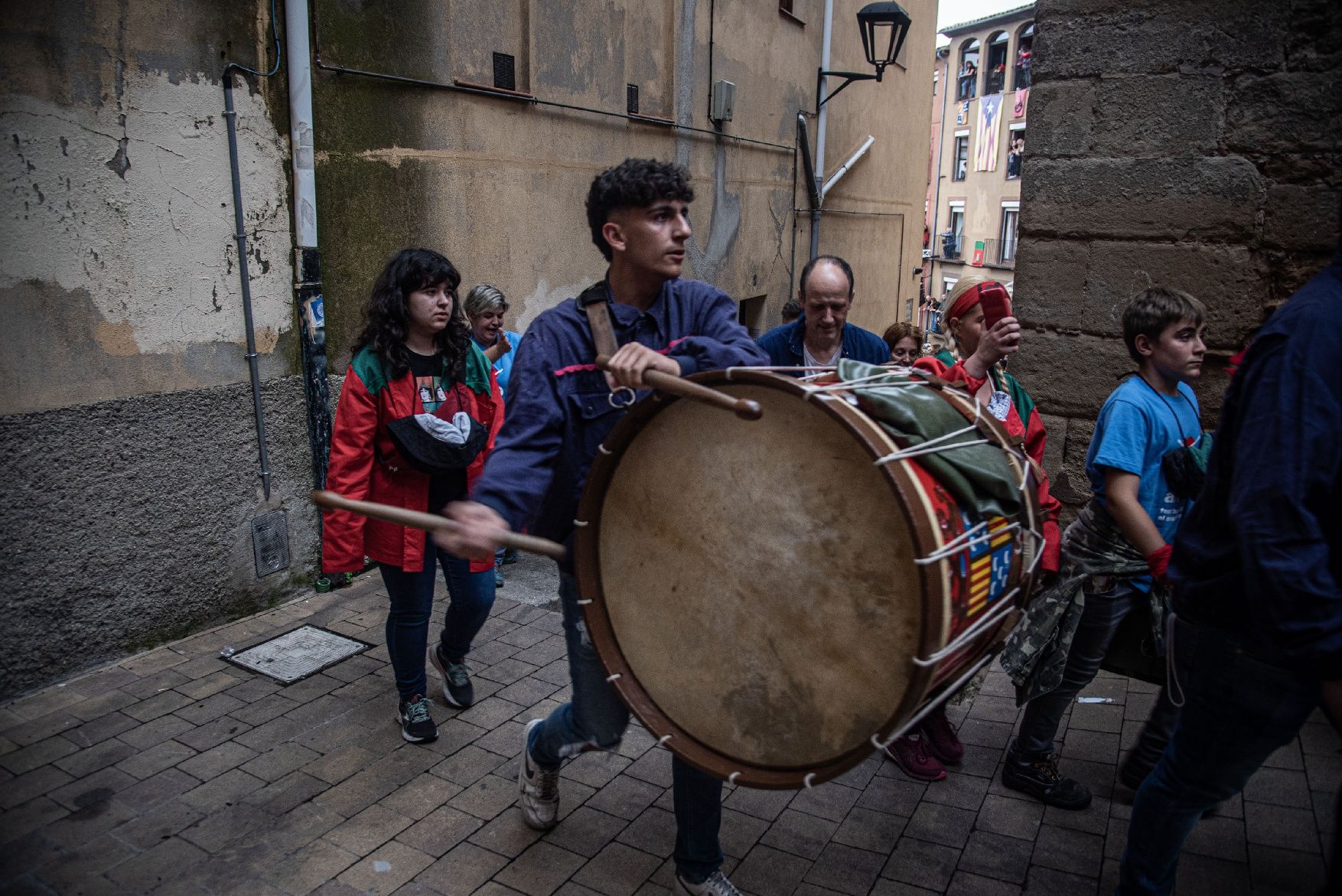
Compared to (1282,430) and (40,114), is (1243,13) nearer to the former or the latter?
(1282,430)

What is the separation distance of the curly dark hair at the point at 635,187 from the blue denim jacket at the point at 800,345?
1.32 metres

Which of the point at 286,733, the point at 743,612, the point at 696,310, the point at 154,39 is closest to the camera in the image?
the point at 743,612

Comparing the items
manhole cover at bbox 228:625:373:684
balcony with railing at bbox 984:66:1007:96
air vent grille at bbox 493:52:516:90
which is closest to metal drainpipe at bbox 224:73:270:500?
manhole cover at bbox 228:625:373:684

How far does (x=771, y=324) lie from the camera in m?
11.2

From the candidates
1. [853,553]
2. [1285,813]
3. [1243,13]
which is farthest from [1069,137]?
[853,553]

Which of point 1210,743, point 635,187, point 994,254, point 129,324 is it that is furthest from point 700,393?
point 994,254

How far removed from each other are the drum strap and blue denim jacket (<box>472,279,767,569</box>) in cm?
3

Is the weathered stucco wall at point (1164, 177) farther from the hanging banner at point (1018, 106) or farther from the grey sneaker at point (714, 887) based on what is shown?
the hanging banner at point (1018, 106)

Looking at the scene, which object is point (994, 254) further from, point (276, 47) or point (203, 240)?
point (203, 240)

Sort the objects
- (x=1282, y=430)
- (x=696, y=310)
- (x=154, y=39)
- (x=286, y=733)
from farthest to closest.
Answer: (x=154, y=39) → (x=286, y=733) → (x=696, y=310) → (x=1282, y=430)

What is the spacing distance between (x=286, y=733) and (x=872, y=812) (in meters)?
2.22

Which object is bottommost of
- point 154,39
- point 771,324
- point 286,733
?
point 286,733

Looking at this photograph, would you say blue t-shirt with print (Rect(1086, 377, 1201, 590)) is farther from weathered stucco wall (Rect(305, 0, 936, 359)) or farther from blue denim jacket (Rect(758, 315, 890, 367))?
weathered stucco wall (Rect(305, 0, 936, 359))

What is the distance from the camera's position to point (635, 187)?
103 inches
